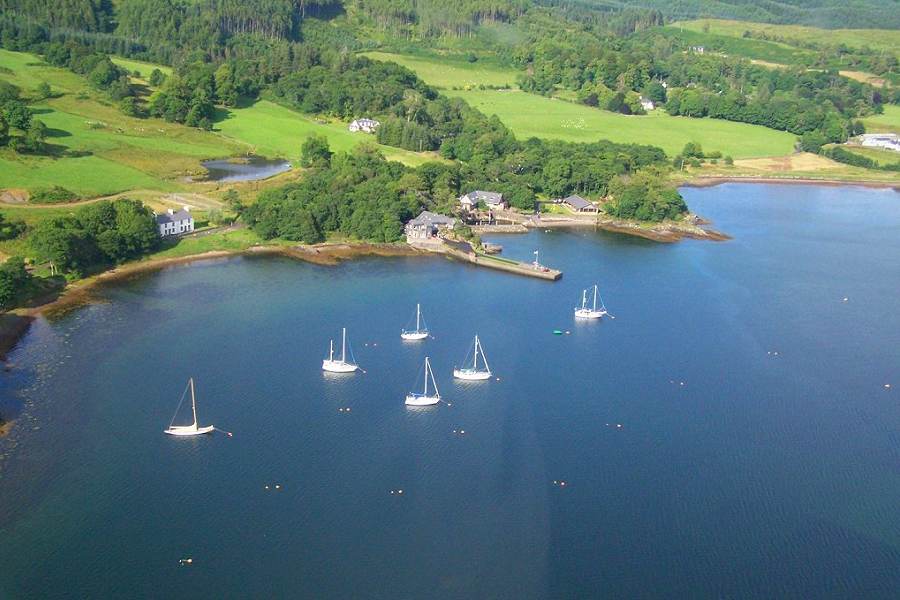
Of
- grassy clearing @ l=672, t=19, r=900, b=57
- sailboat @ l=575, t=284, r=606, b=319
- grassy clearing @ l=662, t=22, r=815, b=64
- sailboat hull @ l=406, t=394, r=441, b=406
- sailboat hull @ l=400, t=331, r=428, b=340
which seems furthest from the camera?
grassy clearing @ l=672, t=19, r=900, b=57

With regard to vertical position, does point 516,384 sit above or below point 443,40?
below

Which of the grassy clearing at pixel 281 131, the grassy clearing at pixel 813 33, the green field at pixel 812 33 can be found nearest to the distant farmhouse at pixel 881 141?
the grassy clearing at pixel 281 131

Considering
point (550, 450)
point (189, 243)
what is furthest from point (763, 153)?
point (550, 450)

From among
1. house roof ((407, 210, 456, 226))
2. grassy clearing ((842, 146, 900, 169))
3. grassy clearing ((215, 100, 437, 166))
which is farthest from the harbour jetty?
grassy clearing ((842, 146, 900, 169))

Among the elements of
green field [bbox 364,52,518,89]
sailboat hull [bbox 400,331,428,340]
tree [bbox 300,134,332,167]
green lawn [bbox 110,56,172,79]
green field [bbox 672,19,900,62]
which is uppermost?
green field [bbox 672,19,900,62]

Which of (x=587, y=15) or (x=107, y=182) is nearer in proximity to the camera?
(x=107, y=182)

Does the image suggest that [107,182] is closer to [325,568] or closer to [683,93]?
[325,568]

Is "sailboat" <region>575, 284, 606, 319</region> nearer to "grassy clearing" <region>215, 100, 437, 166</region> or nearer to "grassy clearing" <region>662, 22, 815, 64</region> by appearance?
"grassy clearing" <region>215, 100, 437, 166</region>

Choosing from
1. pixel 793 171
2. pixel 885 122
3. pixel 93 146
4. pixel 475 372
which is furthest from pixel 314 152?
pixel 885 122

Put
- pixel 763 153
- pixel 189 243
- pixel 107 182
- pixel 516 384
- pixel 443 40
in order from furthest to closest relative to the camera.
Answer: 1. pixel 443 40
2. pixel 763 153
3. pixel 107 182
4. pixel 189 243
5. pixel 516 384
